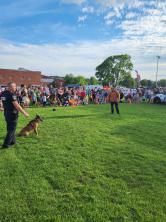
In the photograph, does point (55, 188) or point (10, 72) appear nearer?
point (55, 188)

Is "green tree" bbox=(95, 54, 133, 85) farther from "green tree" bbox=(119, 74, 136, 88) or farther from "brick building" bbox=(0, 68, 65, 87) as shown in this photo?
"brick building" bbox=(0, 68, 65, 87)

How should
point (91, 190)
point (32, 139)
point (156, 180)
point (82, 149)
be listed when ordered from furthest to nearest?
point (32, 139) → point (82, 149) → point (156, 180) → point (91, 190)

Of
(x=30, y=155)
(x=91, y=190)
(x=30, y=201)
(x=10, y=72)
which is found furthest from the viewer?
(x=10, y=72)

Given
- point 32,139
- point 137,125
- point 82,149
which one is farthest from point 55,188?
point 137,125

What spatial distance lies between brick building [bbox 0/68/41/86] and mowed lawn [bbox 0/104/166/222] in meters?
73.6

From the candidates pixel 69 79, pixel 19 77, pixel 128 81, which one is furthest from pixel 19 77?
pixel 128 81

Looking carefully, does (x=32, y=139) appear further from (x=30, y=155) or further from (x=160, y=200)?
(x=160, y=200)

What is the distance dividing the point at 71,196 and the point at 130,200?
104 cm

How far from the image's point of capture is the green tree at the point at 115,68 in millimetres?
94750

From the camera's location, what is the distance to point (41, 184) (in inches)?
224

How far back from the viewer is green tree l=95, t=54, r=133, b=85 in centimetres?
9475

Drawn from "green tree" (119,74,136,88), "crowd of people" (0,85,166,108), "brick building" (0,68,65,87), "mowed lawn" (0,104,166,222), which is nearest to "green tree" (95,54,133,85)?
"green tree" (119,74,136,88)

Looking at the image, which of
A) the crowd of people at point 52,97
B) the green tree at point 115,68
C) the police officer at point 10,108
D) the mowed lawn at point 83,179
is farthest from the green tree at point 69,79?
the police officer at point 10,108

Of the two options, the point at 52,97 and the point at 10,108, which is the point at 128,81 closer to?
the point at 52,97
